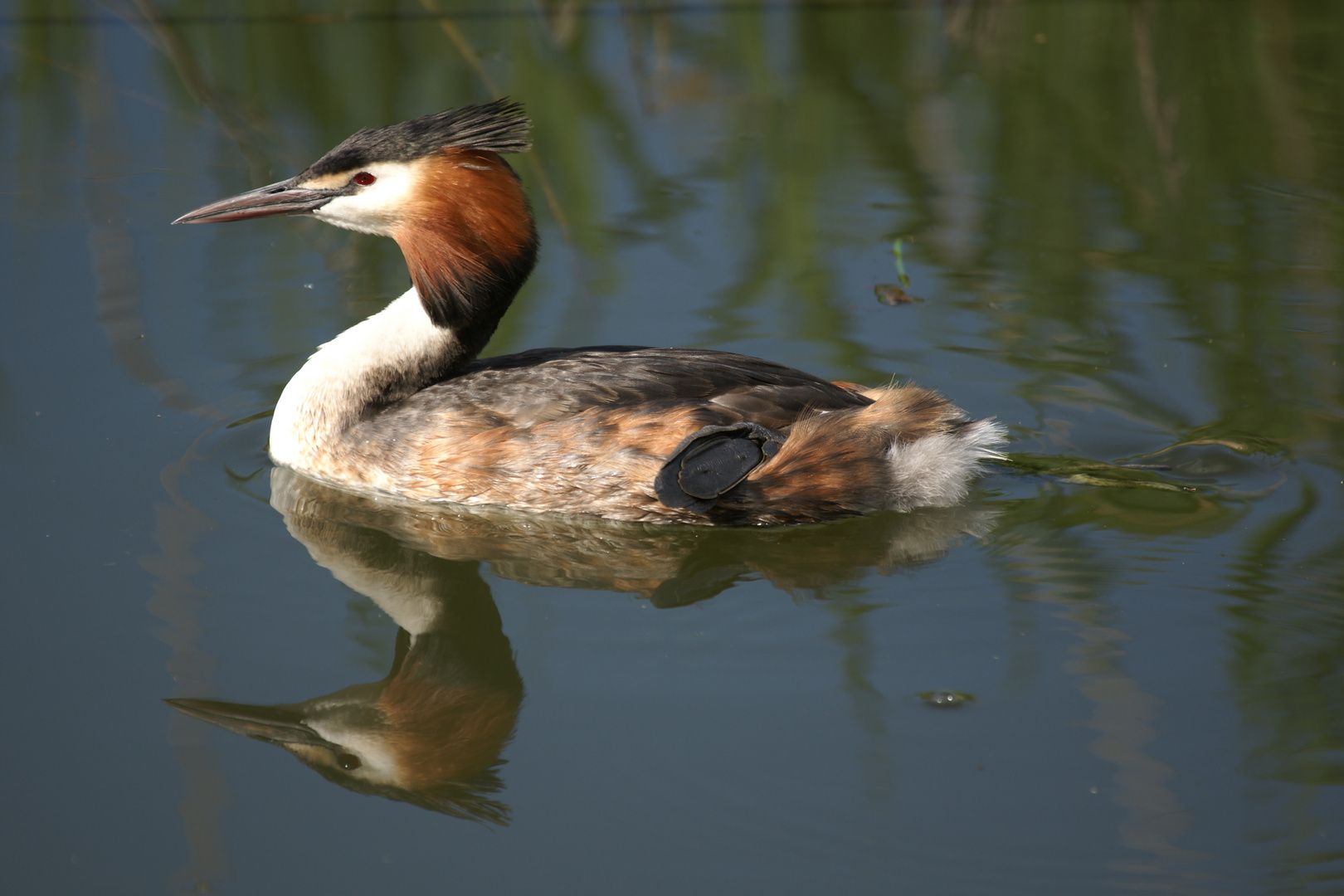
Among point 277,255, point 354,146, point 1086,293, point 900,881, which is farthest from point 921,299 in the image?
point 900,881

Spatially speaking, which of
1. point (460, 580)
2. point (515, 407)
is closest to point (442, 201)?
point (515, 407)

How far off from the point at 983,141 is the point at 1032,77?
1.25 metres

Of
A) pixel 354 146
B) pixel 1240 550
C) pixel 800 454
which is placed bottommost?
pixel 1240 550

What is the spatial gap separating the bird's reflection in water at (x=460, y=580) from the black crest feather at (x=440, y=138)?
1319 millimetres

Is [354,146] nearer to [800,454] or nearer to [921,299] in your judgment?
[800,454]

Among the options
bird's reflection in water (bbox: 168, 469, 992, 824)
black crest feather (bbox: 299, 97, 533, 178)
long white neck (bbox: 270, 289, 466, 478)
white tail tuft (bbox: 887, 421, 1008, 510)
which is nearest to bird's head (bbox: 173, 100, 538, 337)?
black crest feather (bbox: 299, 97, 533, 178)

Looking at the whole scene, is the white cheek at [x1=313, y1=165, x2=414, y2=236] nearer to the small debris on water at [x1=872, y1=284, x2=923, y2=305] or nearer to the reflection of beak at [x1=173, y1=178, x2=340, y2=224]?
the reflection of beak at [x1=173, y1=178, x2=340, y2=224]

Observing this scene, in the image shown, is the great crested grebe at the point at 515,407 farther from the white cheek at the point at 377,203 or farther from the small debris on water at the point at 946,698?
the small debris on water at the point at 946,698

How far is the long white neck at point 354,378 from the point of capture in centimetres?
544

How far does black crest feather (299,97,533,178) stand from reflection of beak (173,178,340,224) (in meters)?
0.11

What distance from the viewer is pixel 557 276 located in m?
7.34

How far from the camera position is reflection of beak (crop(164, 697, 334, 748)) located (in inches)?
152

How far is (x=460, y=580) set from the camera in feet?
16.0

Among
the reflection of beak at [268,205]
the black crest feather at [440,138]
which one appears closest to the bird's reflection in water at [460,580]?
the reflection of beak at [268,205]
